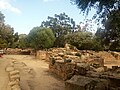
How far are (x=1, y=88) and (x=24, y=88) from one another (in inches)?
61.6

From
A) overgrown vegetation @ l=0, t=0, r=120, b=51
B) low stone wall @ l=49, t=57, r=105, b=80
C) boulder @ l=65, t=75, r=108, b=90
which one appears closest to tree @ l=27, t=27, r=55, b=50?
overgrown vegetation @ l=0, t=0, r=120, b=51

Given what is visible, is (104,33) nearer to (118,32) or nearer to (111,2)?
(118,32)

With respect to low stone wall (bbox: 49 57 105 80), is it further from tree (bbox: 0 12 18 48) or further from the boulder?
tree (bbox: 0 12 18 48)

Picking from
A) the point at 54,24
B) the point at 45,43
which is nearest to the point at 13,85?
the point at 45,43

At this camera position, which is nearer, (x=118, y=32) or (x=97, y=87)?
(x=97, y=87)

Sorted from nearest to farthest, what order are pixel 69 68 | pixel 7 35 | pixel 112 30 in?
pixel 112 30
pixel 69 68
pixel 7 35

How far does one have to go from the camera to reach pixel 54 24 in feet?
193

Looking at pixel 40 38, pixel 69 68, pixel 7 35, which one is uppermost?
pixel 7 35

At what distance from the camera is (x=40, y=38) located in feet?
156

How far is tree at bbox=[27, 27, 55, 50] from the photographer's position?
4756 cm

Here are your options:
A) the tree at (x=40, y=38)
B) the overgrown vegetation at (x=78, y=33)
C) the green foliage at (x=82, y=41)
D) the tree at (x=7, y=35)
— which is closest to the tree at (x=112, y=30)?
the overgrown vegetation at (x=78, y=33)

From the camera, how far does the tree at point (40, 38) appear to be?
47562mm

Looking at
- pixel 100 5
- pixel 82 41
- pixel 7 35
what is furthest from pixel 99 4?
pixel 7 35

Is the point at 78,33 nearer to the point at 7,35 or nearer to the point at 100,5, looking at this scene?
the point at 7,35
